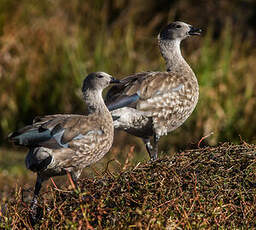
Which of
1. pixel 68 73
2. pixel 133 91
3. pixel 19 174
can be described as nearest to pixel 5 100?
pixel 68 73

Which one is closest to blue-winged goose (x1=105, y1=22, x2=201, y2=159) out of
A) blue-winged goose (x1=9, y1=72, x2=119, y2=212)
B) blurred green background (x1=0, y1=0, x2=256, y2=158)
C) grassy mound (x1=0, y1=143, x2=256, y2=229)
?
blue-winged goose (x1=9, y1=72, x2=119, y2=212)

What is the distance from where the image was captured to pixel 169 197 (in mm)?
4887

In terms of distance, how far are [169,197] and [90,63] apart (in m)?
8.06

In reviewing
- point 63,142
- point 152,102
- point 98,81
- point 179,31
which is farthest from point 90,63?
point 63,142

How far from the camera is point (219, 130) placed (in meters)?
11.0

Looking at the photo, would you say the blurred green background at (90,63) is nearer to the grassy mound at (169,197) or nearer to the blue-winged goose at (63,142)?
the blue-winged goose at (63,142)

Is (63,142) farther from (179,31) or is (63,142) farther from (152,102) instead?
(179,31)

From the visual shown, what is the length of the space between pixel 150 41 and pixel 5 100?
132 inches

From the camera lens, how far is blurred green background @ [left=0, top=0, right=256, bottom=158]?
11.5m

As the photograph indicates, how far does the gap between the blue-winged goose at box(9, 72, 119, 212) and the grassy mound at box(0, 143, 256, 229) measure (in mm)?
645

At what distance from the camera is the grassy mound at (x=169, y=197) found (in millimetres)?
4609

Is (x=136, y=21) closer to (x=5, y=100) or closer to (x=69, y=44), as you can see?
(x=69, y=44)

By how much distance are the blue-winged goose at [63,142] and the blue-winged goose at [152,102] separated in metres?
0.53

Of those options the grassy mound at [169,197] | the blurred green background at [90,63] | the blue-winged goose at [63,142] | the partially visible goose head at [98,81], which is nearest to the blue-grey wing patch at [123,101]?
the partially visible goose head at [98,81]
